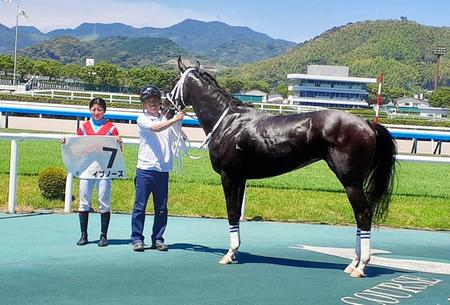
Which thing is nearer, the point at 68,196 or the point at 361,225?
the point at 361,225

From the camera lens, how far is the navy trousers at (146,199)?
659 centimetres

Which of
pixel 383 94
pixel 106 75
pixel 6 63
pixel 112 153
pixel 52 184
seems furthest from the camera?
pixel 383 94

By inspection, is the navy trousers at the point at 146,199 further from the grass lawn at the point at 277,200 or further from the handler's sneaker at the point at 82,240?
the grass lawn at the point at 277,200

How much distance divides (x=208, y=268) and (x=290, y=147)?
1295 mm

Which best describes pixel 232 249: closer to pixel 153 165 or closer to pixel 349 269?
pixel 349 269

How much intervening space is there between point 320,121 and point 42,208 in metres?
4.52

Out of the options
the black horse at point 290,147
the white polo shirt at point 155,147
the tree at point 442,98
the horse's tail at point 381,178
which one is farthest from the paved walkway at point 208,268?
the tree at point 442,98

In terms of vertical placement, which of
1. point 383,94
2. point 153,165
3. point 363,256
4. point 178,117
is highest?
point 383,94

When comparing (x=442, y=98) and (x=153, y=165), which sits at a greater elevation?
(x=442, y=98)

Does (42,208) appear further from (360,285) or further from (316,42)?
(316,42)

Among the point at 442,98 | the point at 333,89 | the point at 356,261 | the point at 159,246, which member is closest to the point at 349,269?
the point at 356,261

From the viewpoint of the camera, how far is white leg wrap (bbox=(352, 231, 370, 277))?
578 centimetres

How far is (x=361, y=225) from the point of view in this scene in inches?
233

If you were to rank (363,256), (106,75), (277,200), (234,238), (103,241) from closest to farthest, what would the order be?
(363,256), (234,238), (103,241), (277,200), (106,75)
